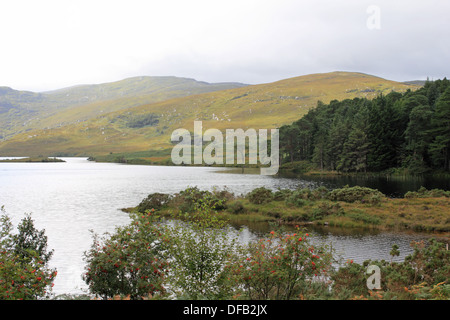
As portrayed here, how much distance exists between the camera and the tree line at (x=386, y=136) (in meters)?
83.8

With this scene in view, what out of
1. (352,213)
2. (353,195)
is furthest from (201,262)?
(353,195)

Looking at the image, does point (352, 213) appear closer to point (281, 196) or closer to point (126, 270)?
point (281, 196)

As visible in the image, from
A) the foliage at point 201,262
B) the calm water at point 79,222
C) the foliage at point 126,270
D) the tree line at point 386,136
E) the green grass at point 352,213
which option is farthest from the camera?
the tree line at point 386,136

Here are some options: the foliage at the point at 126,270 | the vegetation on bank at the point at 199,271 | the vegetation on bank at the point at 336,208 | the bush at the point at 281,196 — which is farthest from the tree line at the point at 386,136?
the foliage at the point at 126,270

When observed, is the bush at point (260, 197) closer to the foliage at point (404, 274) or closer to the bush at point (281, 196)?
the bush at point (281, 196)

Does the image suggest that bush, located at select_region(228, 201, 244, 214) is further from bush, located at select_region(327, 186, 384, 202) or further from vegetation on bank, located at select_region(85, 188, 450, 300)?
vegetation on bank, located at select_region(85, 188, 450, 300)

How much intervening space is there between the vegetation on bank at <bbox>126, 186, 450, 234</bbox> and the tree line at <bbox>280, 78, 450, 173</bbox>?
41.9 metres

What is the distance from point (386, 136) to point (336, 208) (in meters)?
61.4

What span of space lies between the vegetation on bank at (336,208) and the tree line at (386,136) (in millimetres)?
41950

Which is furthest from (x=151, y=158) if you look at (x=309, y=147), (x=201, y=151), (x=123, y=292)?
(x=123, y=292)

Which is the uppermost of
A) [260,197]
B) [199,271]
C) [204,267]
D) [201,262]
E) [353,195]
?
[201,262]

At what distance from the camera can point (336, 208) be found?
4200 centimetres

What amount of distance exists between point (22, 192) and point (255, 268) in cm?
7312

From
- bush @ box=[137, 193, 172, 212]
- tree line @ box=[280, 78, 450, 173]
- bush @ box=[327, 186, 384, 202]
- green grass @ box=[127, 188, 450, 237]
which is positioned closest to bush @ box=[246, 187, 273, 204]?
green grass @ box=[127, 188, 450, 237]
